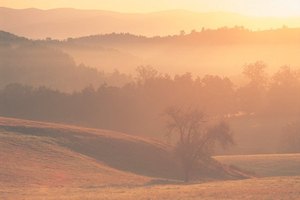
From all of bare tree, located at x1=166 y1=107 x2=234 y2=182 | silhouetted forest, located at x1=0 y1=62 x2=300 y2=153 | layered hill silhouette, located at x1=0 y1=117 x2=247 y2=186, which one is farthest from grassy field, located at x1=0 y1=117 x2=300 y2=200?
silhouetted forest, located at x1=0 y1=62 x2=300 y2=153

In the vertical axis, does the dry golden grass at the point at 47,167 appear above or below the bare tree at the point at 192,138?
below

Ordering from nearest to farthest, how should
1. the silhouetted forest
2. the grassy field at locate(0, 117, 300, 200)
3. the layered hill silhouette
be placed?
the grassy field at locate(0, 117, 300, 200) < the layered hill silhouette < the silhouetted forest

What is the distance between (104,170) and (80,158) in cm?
386

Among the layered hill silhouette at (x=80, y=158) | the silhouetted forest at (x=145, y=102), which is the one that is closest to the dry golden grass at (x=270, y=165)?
the layered hill silhouette at (x=80, y=158)

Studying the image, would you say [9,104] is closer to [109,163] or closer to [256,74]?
[109,163]

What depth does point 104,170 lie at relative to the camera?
52.3 m

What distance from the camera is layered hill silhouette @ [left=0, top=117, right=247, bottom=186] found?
46000 mm

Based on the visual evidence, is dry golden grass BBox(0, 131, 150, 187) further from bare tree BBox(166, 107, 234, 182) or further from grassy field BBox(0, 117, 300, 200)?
bare tree BBox(166, 107, 234, 182)

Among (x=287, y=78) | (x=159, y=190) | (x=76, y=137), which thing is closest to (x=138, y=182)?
(x=159, y=190)

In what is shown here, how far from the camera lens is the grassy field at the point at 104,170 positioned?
119 feet

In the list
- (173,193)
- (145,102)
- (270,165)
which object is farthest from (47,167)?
(145,102)

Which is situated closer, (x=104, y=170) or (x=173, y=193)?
(x=173, y=193)

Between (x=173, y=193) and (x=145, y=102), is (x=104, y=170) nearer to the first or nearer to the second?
(x=173, y=193)

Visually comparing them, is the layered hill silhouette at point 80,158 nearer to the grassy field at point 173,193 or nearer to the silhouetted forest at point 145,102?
the grassy field at point 173,193
